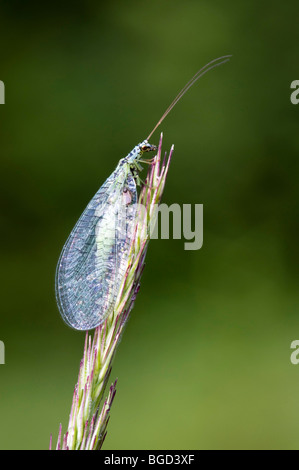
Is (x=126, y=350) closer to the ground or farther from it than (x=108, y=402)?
farther from it

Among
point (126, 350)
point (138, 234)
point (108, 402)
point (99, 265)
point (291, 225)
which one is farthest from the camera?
point (291, 225)

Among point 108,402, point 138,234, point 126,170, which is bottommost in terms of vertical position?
point 108,402

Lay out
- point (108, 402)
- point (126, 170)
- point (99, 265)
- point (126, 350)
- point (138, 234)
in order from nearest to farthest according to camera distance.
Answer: point (108, 402)
point (138, 234)
point (99, 265)
point (126, 170)
point (126, 350)

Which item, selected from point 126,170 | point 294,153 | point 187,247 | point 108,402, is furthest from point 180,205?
point 108,402

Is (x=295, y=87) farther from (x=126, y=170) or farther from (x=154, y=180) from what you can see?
(x=154, y=180)
